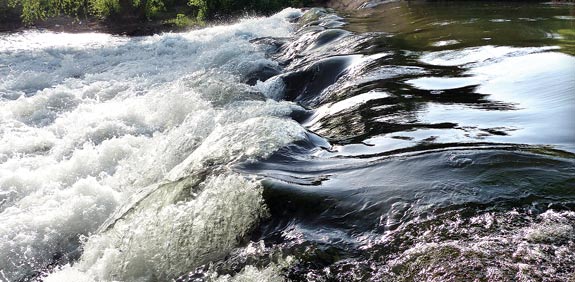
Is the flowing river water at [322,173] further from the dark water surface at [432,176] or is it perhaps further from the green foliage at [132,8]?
the green foliage at [132,8]

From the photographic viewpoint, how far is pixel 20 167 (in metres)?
5.96

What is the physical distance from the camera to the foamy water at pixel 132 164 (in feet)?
10.5

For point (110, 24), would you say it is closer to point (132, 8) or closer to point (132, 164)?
point (132, 8)

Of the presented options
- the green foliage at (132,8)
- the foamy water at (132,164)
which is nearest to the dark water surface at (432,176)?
the foamy water at (132,164)

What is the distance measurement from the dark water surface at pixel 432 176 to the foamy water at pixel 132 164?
0.35m

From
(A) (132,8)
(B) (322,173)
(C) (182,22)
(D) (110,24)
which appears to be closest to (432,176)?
(B) (322,173)

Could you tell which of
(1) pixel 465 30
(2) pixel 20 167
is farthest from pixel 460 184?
(1) pixel 465 30

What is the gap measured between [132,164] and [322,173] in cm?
284

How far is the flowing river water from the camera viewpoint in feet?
8.48

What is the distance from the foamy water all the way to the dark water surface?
349mm

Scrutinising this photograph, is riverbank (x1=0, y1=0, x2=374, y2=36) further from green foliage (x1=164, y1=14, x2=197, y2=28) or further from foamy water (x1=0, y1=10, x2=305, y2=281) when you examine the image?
foamy water (x1=0, y1=10, x2=305, y2=281)

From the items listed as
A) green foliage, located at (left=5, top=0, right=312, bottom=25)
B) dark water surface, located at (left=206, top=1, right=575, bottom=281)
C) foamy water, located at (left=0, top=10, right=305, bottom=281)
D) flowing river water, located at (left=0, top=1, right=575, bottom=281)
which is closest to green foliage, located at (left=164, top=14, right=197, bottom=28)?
green foliage, located at (left=5, top=0, right=312, bottom=25)

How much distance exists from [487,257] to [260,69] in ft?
23.5

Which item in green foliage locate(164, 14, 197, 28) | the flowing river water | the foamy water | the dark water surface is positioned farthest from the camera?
green foliage locate(164, 14, 197, 28)
